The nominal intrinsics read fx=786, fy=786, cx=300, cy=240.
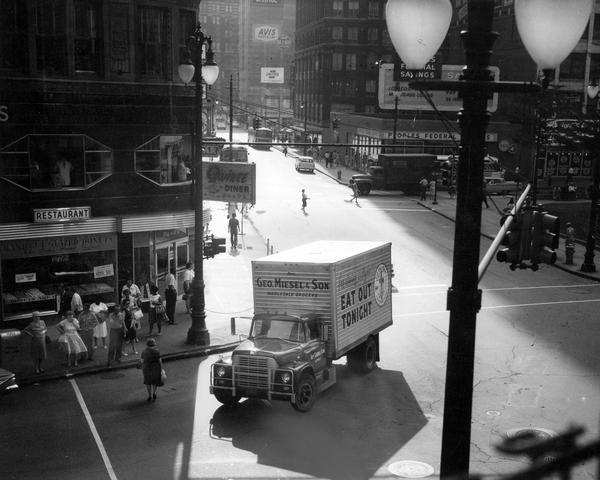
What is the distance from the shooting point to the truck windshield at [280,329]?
18297 millimetres

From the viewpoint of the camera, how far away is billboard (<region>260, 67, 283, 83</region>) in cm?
16962

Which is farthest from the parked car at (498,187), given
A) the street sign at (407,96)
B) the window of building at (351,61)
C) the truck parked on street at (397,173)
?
the window of building at (351,61)

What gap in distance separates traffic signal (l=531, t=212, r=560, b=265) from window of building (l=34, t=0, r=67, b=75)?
21.4m

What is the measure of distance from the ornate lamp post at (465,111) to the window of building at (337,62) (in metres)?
110

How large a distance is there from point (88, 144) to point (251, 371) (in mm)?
12735

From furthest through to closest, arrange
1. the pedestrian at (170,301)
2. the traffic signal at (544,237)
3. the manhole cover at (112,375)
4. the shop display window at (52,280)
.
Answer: the pedestrian at (170,301), the shop display window at (52,280), the manhole cover at (112,375), the traffic signal at (544,237)

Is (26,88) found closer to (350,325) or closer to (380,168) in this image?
(350,325)

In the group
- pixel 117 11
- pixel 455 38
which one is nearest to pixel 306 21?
pixel 455 38

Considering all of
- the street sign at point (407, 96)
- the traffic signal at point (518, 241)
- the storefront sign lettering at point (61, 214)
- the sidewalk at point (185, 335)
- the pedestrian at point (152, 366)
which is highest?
the street sign at point (407, 96)

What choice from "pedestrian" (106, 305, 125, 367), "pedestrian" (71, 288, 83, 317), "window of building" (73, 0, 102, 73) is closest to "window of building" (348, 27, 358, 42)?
"window of building" (73, 0, 102, 73)

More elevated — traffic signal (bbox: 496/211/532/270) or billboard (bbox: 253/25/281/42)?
billboard (bbox: 253/25/281/42)

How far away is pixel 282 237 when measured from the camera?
43.1 metres

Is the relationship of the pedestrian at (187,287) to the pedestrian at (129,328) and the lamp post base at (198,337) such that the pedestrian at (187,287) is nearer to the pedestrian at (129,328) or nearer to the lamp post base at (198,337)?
the pedestrian at (129,328)

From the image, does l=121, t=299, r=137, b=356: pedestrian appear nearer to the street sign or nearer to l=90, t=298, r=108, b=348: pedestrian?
l=90, t=298, r=108, b=348: pedestrian
